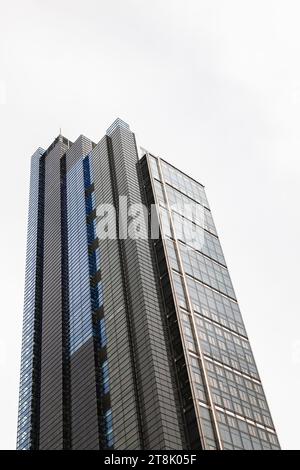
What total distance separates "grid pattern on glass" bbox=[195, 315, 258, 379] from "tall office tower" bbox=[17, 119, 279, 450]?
294 millimetres

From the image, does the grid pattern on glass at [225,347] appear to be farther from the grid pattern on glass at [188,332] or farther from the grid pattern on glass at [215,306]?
the grid pattern on glass at [215,306]

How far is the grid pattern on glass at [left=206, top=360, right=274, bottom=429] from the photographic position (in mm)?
117500

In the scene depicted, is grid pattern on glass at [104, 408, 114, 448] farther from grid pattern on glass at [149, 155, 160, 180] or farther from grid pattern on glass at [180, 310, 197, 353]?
grid pattern on glass at [149, 155, 160, 180]

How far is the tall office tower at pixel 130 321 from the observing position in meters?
112

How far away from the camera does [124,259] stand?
5389 inches

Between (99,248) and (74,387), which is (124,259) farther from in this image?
(74,387)

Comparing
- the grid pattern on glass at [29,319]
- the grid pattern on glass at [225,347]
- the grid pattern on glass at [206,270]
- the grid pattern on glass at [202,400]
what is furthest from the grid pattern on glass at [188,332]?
the grid pattern on glass at [29,319]

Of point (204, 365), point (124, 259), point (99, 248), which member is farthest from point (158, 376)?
point (99, 248)

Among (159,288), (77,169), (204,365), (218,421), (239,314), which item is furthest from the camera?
(77,169)

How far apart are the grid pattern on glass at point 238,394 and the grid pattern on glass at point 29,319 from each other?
3908cm

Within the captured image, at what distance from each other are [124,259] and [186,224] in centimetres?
2698

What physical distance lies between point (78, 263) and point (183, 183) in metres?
41.1

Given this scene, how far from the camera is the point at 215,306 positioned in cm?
13962

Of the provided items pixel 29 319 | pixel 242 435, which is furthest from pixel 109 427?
pixel 29 319
